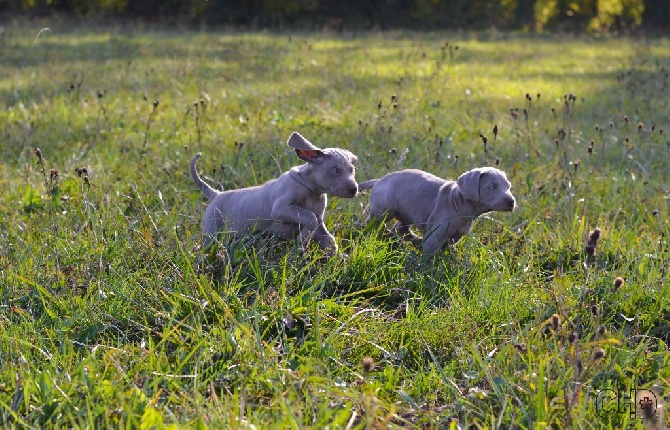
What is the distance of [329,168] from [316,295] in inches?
34.5

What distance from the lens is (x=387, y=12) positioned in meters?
29.0

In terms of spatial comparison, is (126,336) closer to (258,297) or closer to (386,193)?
(258,297)

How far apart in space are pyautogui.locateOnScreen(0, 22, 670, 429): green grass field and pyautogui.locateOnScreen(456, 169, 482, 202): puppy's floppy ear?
11.3 inches

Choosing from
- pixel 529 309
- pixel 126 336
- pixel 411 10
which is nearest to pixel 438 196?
pixel 529 309

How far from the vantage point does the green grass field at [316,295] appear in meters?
2.83

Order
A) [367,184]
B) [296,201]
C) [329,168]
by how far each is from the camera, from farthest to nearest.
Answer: [367,184], [296,201], [329,168]

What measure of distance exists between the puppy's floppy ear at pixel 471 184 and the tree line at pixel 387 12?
22.5 meters

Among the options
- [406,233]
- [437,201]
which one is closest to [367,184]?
[406,233]

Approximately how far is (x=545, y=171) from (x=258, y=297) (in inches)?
128

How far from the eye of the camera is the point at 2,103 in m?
8.50

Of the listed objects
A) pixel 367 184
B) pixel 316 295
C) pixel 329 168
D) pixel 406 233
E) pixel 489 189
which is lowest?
pixel 406 233

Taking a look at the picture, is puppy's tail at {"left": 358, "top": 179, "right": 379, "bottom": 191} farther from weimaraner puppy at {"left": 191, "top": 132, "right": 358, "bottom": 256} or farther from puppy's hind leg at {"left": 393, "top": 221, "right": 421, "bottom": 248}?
weimaraner puppy at {"left": 191, "top": 132, "right": 358, "bottom": 256}
